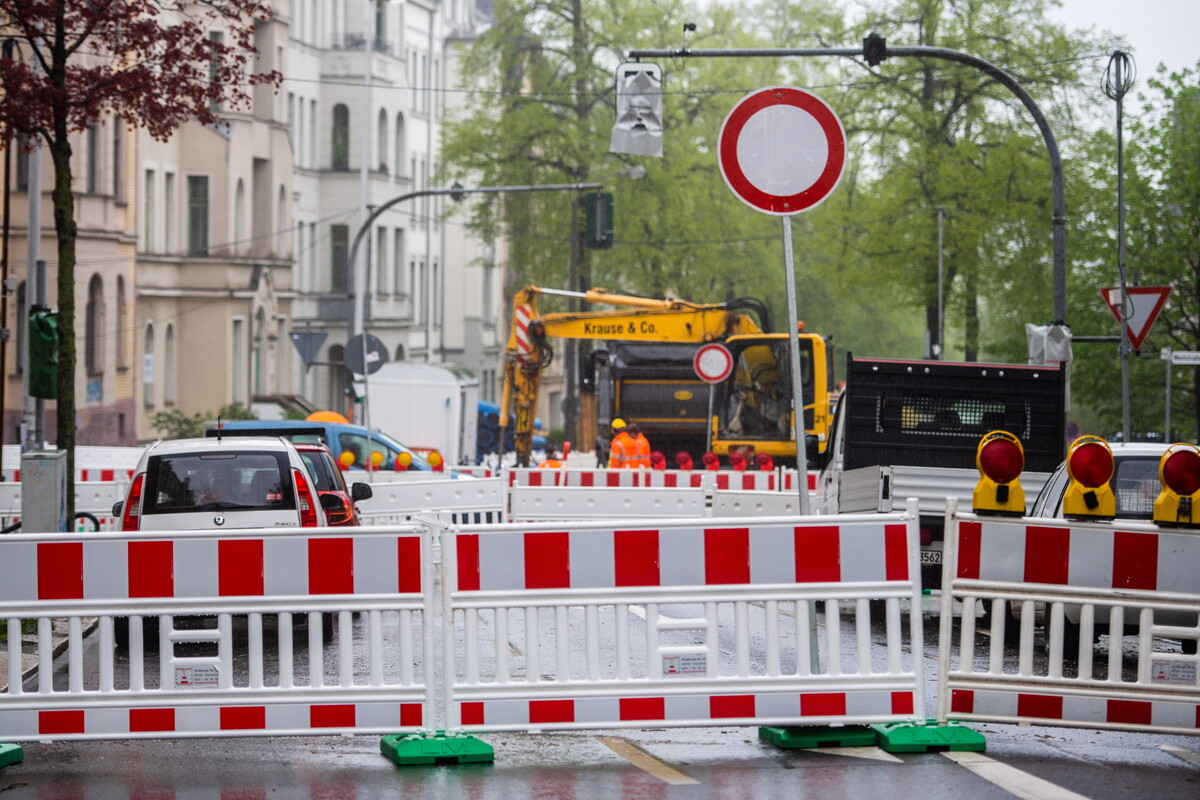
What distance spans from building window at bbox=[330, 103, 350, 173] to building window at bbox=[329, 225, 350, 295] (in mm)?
2108

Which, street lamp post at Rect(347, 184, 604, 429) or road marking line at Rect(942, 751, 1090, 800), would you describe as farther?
street lamp post at Rect(347, 184, 604, 429)

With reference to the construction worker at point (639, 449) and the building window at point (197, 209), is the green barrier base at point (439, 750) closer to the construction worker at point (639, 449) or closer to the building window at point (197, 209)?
the construction worker at point (639, 449)

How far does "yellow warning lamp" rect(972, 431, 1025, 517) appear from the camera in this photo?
8734 mm

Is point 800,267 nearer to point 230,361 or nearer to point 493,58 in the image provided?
point 493,58

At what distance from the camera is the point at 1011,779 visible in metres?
8.01

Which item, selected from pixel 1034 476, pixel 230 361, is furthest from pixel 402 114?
pixel 1034 476

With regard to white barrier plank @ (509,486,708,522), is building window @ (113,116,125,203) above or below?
above

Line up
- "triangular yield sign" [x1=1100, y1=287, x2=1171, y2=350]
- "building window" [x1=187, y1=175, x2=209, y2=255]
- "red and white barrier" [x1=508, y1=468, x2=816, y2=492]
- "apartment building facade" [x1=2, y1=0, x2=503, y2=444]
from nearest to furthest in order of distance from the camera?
"triangular yield sign" [x1=1100, y1=287, x2=1171, y2=350] → "red and white barrier" [x1=508, y1=468, x2=816, y2=492] → "apartment building facade" [x1=2, y1=0, x2=503, y2=444] → "building window" [x1=187, y1=175, x2=209, y2=255]

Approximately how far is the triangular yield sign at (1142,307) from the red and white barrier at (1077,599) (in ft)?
53.9

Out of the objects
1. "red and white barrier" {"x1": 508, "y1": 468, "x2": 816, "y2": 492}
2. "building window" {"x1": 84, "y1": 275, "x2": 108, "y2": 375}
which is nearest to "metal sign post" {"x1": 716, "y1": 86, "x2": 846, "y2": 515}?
"red and white barrier" {"x1": 508, "y1": 468, "x2": 816, "y2": 492}

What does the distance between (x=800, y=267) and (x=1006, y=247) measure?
22.9 meters

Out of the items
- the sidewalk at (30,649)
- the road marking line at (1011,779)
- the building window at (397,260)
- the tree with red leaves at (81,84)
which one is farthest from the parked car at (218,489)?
the building window at (397,260)

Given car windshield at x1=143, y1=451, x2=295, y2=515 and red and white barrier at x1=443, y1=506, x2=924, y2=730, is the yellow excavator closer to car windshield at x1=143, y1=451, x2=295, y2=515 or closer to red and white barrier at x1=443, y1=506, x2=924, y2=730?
car windshield at x1=143, y1=451, x2=295, y2=515

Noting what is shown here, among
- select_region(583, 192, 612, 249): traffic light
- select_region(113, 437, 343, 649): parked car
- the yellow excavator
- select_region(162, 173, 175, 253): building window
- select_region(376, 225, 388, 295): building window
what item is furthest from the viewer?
select_region(376, 225, 388, 295): building window
